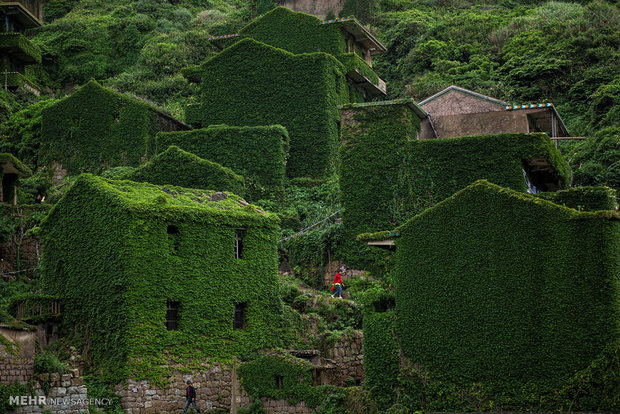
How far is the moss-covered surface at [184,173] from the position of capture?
41.0 meters

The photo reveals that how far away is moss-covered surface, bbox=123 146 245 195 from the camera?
41.0 meters

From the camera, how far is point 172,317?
29.7m

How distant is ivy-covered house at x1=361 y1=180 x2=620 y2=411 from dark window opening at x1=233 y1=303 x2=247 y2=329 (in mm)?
5869

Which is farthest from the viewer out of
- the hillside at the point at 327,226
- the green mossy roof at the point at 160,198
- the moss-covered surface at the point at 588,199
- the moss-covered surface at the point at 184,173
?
the moss-covered surface at the point at 184,173

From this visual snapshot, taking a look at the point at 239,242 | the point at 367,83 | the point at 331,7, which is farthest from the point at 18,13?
the point at 239,242

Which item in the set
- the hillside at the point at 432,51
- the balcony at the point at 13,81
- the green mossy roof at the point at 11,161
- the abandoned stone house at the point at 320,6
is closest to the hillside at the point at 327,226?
the hillside at the point at 432,51

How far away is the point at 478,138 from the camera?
124ft

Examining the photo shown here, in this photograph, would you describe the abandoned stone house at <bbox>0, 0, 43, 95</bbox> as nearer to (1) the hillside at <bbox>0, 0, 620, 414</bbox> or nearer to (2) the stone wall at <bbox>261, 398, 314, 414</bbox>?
(1) the hillside at <bbox>0, 0, 620, 414</bbox>

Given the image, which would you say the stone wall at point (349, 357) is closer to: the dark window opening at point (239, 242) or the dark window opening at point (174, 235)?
the dark window opening at point (239, 242)

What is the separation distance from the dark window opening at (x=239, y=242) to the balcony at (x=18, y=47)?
35.2 meters

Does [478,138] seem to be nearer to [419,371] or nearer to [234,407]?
[419,371]

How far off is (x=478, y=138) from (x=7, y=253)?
74.2 ft

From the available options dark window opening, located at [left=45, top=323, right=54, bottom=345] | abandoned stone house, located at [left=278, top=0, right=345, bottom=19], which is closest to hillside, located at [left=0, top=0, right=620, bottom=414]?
dark window opening, located at [left=45, top=323, right=54, bottom=345]

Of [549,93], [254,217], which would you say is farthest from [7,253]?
[549,93]
